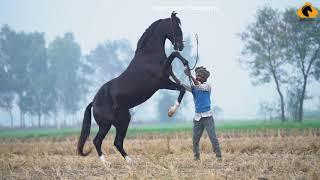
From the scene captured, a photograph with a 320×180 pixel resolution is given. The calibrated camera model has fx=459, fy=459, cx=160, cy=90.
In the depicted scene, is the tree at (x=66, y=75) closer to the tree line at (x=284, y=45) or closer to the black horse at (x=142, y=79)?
the tree line at (x=284, y=45)

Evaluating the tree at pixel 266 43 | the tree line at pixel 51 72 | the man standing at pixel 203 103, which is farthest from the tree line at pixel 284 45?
the man standing at pixel 203 103

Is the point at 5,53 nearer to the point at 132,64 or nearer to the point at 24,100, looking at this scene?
the point at 24,100

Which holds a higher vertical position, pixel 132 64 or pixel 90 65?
pixel 90 65

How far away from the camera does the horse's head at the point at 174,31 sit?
29.8ft

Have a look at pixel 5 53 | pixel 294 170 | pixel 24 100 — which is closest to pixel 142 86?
pixel 294 170

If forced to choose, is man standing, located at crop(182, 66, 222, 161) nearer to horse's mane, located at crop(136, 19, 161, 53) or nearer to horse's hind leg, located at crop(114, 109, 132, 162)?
horse's mane, located at crop(136, 19, 161, 53)

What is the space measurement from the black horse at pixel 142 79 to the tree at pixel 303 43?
41.0 m

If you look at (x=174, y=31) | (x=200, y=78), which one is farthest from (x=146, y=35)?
(x=200, y=78)

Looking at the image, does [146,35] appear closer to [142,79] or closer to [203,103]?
[142,79]

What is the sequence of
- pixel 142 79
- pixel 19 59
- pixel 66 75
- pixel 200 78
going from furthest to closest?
pixel 66 75 < pixel 19 59 < pixel 200 78 < pixel 142 79

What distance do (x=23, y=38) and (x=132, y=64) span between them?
71673mm

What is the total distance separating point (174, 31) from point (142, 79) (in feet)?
3.82

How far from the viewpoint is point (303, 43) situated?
48594 mm

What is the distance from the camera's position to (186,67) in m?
8.64
